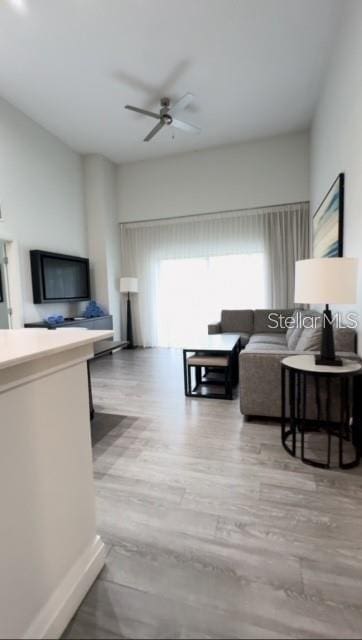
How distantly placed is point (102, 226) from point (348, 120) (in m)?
4.32

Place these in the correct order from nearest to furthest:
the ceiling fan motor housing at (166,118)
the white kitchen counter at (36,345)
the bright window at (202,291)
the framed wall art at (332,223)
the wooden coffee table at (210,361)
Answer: the white kitchen counter at (36,345) → the framed wall art at (332,223) → the wooden coffee table at (210,361) → the ceiling fan motor housing at (166,118) → the bright window at (202,291)

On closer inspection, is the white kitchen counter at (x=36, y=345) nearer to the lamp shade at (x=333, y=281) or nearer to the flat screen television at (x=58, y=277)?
the lamp shade at (x=333, y=281)

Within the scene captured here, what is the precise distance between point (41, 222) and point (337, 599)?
206 inches

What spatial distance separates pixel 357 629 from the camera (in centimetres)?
106

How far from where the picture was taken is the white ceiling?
288 cm

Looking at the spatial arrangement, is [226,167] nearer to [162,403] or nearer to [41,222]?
[41,222]

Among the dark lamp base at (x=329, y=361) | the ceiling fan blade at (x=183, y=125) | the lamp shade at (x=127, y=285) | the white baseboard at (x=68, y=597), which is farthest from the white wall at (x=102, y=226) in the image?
the white baseboard at (x=68, y=597)

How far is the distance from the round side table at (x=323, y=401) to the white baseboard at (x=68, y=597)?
141 centimetres

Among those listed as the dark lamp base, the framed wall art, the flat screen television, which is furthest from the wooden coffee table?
the flat screen television

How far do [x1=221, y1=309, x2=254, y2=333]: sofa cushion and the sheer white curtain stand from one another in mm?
550

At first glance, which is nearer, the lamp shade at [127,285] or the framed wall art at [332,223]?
the framed wall art at [332,223]

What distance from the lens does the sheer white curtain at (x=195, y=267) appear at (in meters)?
5.65

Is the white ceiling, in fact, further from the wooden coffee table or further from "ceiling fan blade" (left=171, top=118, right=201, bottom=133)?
the wooden coffee table

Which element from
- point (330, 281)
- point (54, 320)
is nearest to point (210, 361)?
point (330, 281)
